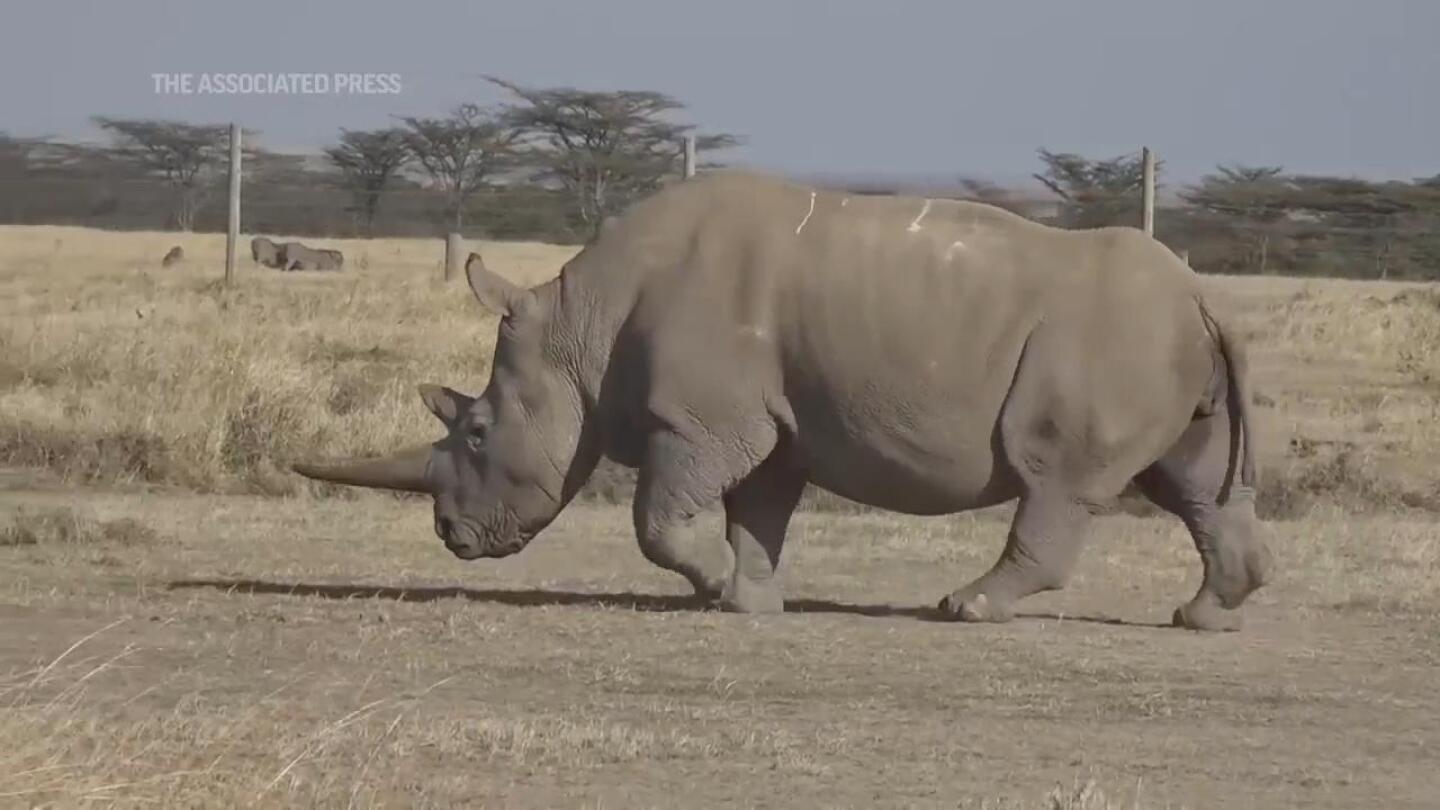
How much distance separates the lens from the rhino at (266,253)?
2992 centimetres

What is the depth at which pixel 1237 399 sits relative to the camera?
10812 millimetres

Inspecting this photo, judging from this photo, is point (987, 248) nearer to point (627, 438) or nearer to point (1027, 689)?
point (627, 438)

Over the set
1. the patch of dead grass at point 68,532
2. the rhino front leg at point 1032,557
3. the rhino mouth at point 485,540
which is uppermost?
the rhino front leg at point 1032,557

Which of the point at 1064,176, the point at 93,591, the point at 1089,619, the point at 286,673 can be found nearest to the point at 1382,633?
the point at 1089,619

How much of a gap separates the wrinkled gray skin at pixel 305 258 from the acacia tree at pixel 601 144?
2418 millimetres

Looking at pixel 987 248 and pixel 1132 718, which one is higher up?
pixel 987 248

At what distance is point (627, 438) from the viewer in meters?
11.0

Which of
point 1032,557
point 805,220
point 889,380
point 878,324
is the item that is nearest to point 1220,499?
point 1032,557

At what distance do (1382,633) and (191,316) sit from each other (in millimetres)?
12639

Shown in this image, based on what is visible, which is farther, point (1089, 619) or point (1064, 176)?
point (1064, 176)

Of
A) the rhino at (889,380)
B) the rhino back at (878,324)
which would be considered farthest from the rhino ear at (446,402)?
the rhino back at (878,324)

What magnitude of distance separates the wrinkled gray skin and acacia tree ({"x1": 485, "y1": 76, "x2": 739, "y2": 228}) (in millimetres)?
2418

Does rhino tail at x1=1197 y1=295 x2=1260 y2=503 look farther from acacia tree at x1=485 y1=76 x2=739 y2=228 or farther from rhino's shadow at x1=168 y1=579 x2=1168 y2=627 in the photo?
acacia tree at x1=485 y1=76 x2=739 y2=228

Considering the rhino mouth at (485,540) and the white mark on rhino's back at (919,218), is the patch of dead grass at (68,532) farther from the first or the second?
the white mark on rhino's back at (919,218)
